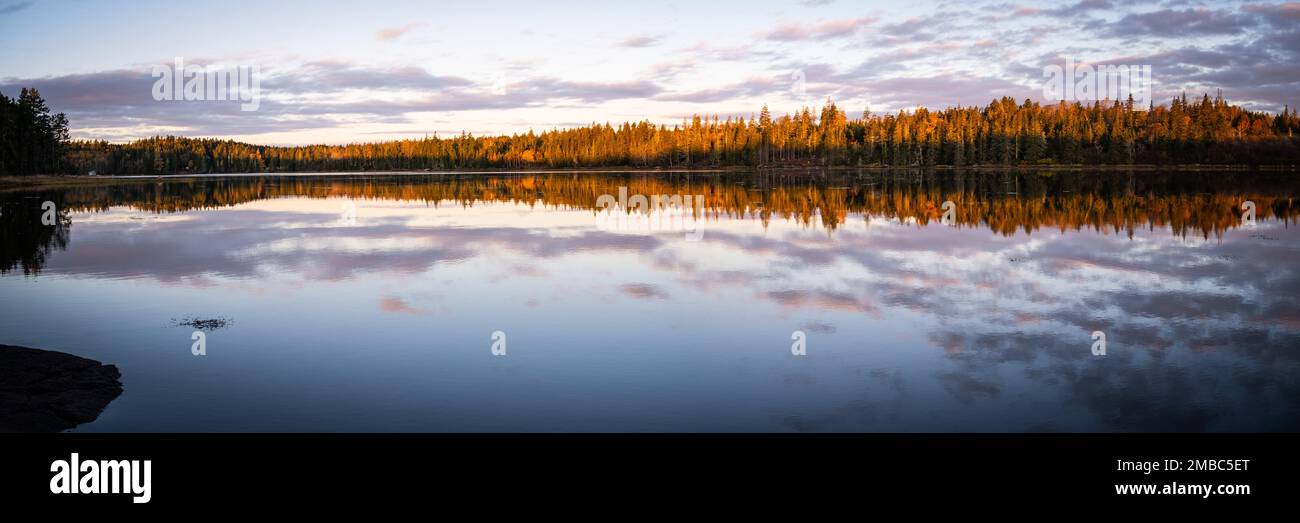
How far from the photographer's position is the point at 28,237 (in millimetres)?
37531

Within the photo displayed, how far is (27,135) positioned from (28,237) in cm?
7774

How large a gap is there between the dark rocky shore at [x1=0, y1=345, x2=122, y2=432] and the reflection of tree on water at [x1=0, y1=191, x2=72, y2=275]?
15.3 meters

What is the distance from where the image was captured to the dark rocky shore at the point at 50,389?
11594mm

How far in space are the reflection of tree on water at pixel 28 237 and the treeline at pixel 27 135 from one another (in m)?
49.0

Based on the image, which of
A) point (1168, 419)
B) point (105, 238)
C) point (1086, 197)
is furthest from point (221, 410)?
point (1086, 197)

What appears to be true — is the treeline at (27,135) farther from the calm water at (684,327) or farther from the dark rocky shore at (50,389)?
the dark rocky shore at (50,389)

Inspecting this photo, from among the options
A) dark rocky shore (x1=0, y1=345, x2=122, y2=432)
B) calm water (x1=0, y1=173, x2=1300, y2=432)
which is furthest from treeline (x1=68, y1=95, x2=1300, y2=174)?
dark rocky shore (x1=0, y1=345, x2=122, y2=432)

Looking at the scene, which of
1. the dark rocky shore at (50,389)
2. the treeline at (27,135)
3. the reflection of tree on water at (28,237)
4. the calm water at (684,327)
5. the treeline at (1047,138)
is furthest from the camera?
the treeline at (1047,138)

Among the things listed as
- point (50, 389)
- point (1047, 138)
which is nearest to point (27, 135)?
point (50, 389)

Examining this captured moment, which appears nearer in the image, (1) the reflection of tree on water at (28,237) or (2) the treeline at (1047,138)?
(1) the reflection of tree on water at (28,237)

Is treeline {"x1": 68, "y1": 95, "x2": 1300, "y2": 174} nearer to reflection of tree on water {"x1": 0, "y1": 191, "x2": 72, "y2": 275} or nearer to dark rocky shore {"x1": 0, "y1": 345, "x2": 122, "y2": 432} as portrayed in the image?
reflection of tree on water {"x1": 0, "y1": 191, "x2": 72, "y2": 275}

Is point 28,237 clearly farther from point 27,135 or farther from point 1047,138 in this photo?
point 1047,138

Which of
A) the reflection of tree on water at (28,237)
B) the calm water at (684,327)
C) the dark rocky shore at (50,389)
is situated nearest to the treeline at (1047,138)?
the reflection of tree on water at (28,237)
